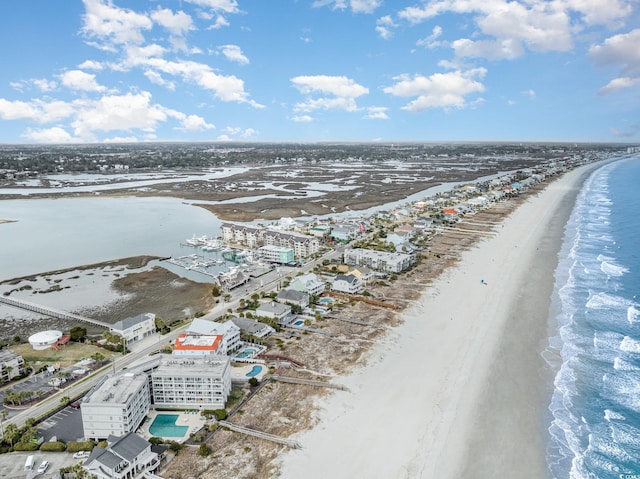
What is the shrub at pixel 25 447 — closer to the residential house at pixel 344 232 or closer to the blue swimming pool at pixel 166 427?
the blue swimming pool at pixel 166 427

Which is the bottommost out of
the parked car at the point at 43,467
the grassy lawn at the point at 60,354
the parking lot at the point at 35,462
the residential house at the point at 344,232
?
the parking lot at the point at 35,462

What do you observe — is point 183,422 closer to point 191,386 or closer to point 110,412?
point 191,386

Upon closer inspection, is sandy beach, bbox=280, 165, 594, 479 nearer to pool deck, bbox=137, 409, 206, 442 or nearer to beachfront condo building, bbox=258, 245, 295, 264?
pool deck, bbox=137, 409, 206, 442

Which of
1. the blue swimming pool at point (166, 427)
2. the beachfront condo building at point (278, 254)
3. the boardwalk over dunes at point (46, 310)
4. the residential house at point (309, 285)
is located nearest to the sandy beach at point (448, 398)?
the blue swimming pool at point (166, 427)

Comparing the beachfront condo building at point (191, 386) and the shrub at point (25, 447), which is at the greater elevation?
the beachfront condo building at point (191, 386)

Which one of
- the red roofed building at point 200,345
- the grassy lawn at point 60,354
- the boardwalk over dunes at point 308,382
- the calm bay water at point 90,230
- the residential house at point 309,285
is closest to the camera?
the boardwalk over dunes at point 308,382

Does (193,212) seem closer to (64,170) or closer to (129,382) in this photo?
(129,382)

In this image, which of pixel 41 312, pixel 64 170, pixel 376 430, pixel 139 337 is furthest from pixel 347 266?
pixel 64 170
